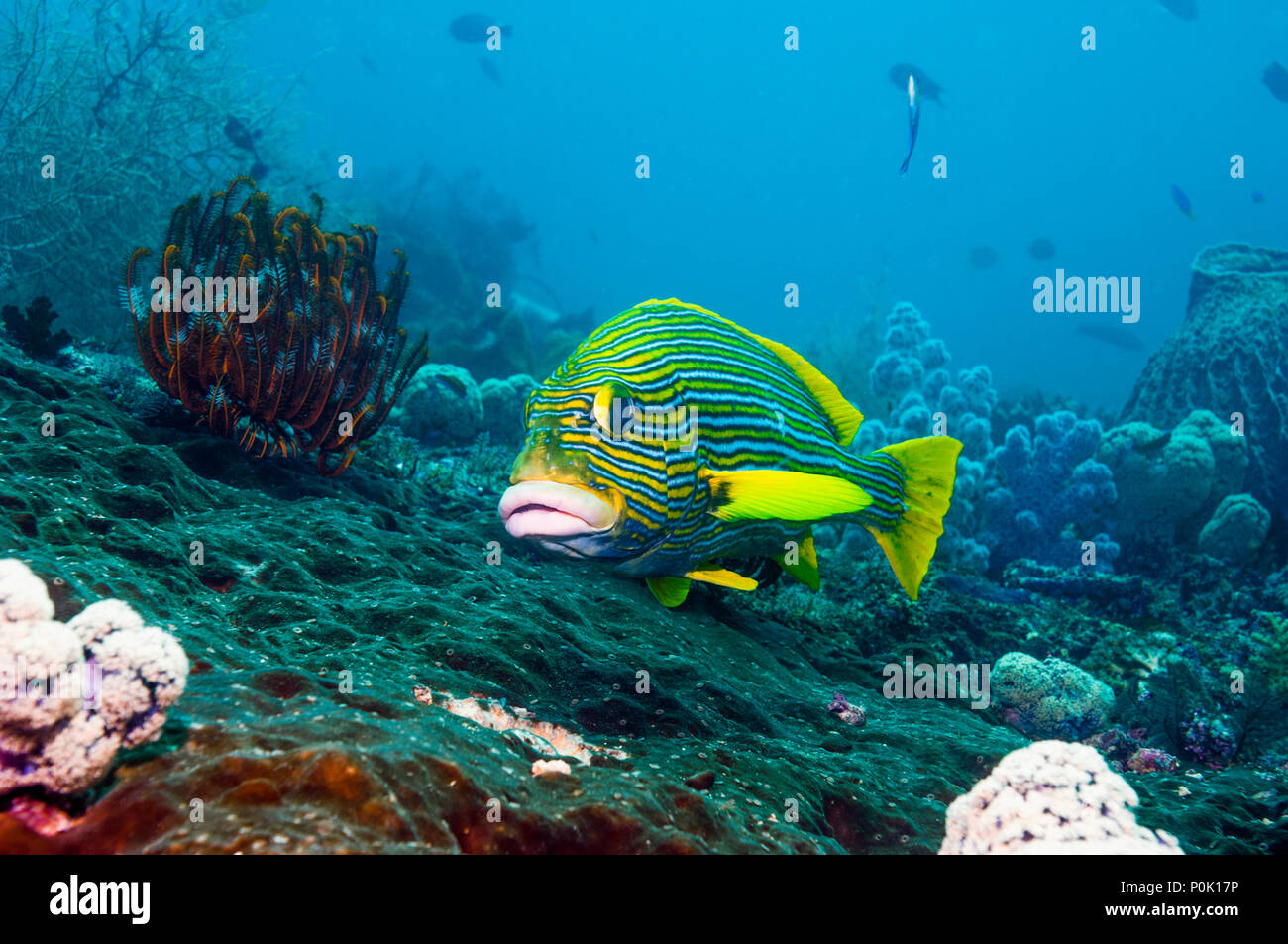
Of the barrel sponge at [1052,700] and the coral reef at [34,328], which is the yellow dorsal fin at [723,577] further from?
the coral reef at [34,328]

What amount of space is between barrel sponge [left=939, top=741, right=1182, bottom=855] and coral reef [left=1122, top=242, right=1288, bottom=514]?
11277mm

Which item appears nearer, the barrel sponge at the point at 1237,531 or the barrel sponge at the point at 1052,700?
the barrel sponge at the point at 1052,700

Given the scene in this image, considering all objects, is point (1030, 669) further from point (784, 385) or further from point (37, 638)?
point (37, 638)

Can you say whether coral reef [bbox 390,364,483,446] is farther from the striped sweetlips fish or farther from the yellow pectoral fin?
the yellow pectoral fin

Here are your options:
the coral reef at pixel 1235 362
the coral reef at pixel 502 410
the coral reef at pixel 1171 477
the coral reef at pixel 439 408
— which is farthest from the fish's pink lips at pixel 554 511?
the coral reef at pixel 1235 362

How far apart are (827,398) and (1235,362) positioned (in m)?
12.8

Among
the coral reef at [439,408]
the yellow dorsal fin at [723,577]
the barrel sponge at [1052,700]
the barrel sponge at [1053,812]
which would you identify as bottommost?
the barrel sponge at [1052,700]

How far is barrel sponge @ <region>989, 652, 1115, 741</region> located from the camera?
5414mm

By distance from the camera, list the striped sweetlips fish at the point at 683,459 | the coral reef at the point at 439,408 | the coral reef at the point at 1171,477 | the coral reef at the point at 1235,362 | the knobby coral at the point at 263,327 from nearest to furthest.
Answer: the striped sweetlips fish at the point at 683,459, the knobby coral at the point at 263,327, the coral reef at the point at 439,408, the coral reef at the point at 1171,477, the coral reef at the point at 1235,362

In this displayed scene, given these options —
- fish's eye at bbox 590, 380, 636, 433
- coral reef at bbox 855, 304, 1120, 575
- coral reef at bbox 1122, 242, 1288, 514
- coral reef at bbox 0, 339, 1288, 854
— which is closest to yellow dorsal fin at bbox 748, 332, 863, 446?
fish's eye at bbox 590, 380, 636, 433

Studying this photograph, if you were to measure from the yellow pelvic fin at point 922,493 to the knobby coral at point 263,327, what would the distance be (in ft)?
14.3

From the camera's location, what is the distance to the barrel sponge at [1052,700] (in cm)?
541

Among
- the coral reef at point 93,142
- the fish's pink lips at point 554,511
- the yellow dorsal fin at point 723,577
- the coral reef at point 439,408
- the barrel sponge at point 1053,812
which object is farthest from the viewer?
the coral reef at point 93,142
